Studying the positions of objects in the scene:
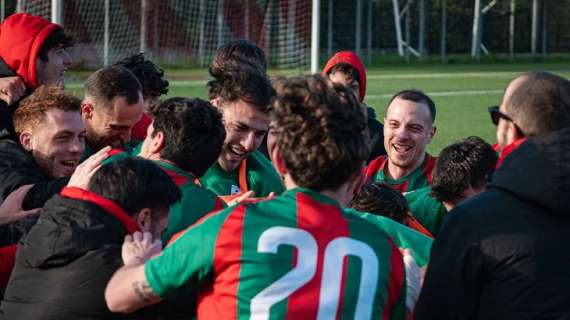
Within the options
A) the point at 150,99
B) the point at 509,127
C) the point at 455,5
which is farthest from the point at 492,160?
the point at 455,5

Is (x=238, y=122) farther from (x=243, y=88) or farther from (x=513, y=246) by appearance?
(x=513, y=246)

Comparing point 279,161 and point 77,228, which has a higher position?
point 279,161

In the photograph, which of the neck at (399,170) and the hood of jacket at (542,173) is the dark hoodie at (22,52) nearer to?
the neck at (399,170)

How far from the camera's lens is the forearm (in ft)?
9.50

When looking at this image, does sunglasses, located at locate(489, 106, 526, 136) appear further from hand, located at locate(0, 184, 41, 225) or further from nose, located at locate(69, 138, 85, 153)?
nose, located at locate(69, 138, 85, 153)

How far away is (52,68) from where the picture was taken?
5762 millimetres

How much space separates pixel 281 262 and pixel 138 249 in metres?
0.57

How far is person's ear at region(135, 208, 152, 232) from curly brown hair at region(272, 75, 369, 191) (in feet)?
2.30

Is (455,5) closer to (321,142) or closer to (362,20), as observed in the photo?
(362,20)

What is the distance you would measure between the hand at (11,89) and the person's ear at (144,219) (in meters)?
2.20

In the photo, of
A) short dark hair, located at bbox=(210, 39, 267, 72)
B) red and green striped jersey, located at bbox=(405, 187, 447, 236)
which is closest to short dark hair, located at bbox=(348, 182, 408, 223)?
red and green striped jersey, located at bbox=(405, 187, 447, 236)

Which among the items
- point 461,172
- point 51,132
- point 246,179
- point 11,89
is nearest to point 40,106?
point 51,132

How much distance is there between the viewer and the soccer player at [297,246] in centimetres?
280

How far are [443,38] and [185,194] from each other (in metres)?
37.1
